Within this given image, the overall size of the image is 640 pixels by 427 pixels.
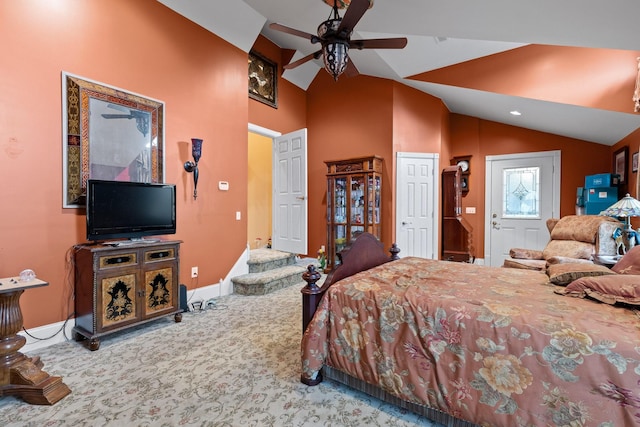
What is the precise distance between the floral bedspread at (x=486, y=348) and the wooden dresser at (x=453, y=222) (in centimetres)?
345

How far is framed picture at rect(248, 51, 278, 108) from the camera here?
4.96 metres

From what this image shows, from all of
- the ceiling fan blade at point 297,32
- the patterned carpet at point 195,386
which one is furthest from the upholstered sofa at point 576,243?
the ceiling fan blade at point 297,32

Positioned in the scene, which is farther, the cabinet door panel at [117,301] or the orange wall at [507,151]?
the orange wall at [507,151]

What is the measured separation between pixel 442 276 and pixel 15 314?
9.31ft

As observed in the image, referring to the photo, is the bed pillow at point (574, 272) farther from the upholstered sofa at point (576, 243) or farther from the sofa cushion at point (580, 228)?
the sofa cushion at point (580, 228)

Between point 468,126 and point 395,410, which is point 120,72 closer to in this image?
point 395,410

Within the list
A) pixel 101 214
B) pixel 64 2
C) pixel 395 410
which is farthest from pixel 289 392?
pixel 64 2

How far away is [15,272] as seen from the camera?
2.39m

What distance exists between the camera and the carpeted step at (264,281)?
4027 mm

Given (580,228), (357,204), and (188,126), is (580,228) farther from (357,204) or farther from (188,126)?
(188,126)

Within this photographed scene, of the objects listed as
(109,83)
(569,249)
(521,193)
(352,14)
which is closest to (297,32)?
(352,14)

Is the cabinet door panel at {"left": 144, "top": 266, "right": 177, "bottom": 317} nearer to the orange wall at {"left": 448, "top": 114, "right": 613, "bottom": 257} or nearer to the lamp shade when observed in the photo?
the lamp shade

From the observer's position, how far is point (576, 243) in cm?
347

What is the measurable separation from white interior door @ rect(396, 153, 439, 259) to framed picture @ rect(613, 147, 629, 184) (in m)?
2.30
